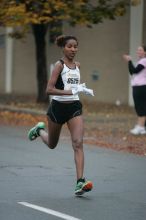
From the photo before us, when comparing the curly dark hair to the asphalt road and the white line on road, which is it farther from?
the white line on road

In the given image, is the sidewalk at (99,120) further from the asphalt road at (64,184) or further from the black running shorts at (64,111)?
the black running shorts at (64,111)

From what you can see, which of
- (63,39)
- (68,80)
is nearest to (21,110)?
(63,39)

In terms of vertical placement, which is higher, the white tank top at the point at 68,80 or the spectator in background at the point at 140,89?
the white tank top at the point at 68,80

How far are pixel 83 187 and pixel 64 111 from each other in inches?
37.8

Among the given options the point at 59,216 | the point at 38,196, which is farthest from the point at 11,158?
the point at 59,216

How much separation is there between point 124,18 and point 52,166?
1275cm

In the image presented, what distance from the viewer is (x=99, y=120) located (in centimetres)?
1847

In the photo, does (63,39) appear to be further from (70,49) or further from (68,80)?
(68,80)

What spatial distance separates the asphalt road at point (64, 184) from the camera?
Answer: 842 centimetres

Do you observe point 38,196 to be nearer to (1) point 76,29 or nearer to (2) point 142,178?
(2) point 142,178

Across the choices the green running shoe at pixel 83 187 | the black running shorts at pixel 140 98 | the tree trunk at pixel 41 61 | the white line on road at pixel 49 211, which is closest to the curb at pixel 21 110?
the tree trunk at pixel 41 61

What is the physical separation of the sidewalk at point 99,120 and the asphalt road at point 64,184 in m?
0.79

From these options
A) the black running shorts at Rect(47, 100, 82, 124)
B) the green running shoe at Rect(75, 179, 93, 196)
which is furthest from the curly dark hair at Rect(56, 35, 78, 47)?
the green running shoe at Rect(75, 179, 93, 196)

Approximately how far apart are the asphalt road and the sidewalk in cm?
79
